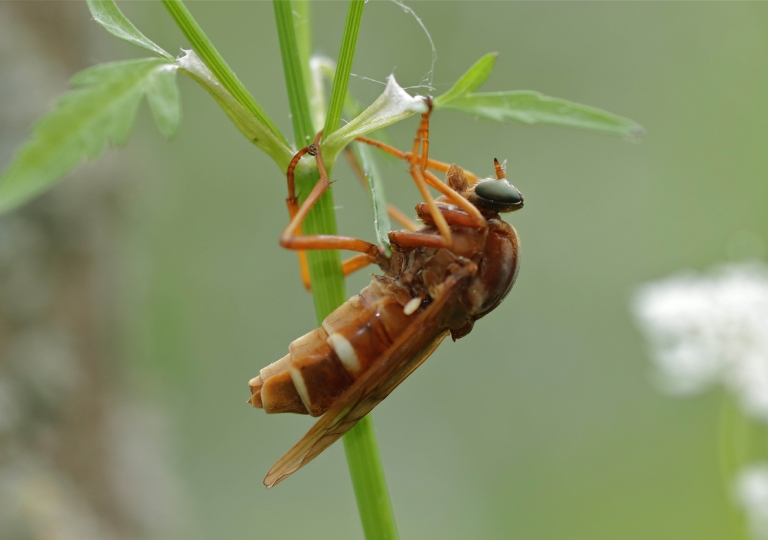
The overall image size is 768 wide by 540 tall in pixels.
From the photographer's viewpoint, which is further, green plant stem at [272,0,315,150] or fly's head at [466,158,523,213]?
fly's head at [466,158,523,213]

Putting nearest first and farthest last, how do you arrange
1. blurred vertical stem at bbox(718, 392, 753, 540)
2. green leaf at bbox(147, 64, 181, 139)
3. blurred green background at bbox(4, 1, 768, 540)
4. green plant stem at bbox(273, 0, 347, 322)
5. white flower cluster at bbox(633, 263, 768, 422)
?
green leaf at bbox(147, 64, 181, 139), green plant stem at bbox(273, 0, 347, 322), blurred vertical stem at bbox(718, 392, 753, 540), white flower cluster at bbox(633, 263, 768, 422), blurred green background at bbox(4, 1, 768, 540)

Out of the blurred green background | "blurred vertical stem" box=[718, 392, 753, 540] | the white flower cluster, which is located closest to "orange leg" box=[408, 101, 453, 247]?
"blurred vertical stem" box=[718, 392, 753, 540]

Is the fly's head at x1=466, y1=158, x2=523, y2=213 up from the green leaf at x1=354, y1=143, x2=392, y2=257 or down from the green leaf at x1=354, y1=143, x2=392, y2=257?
up

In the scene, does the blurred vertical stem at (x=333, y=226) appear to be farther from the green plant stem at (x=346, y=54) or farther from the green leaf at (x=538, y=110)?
the green leaf at (x=538, y=110)

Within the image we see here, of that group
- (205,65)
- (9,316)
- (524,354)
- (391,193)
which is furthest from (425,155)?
(524,354)

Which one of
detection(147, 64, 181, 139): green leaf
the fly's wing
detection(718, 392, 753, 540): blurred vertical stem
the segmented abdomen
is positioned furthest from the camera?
detection(718, 392, 753, 540): blurred vertical stem

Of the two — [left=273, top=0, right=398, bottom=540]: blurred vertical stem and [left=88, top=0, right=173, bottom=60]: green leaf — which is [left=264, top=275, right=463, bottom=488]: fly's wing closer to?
[left=273, top=0, right=398, bottom=540]: blurred vertical stem

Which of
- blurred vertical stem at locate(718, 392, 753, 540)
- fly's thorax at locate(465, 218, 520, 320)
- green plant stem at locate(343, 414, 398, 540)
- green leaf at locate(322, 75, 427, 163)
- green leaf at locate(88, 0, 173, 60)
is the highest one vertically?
green leaf at locate(88, 0, 173, 60)
